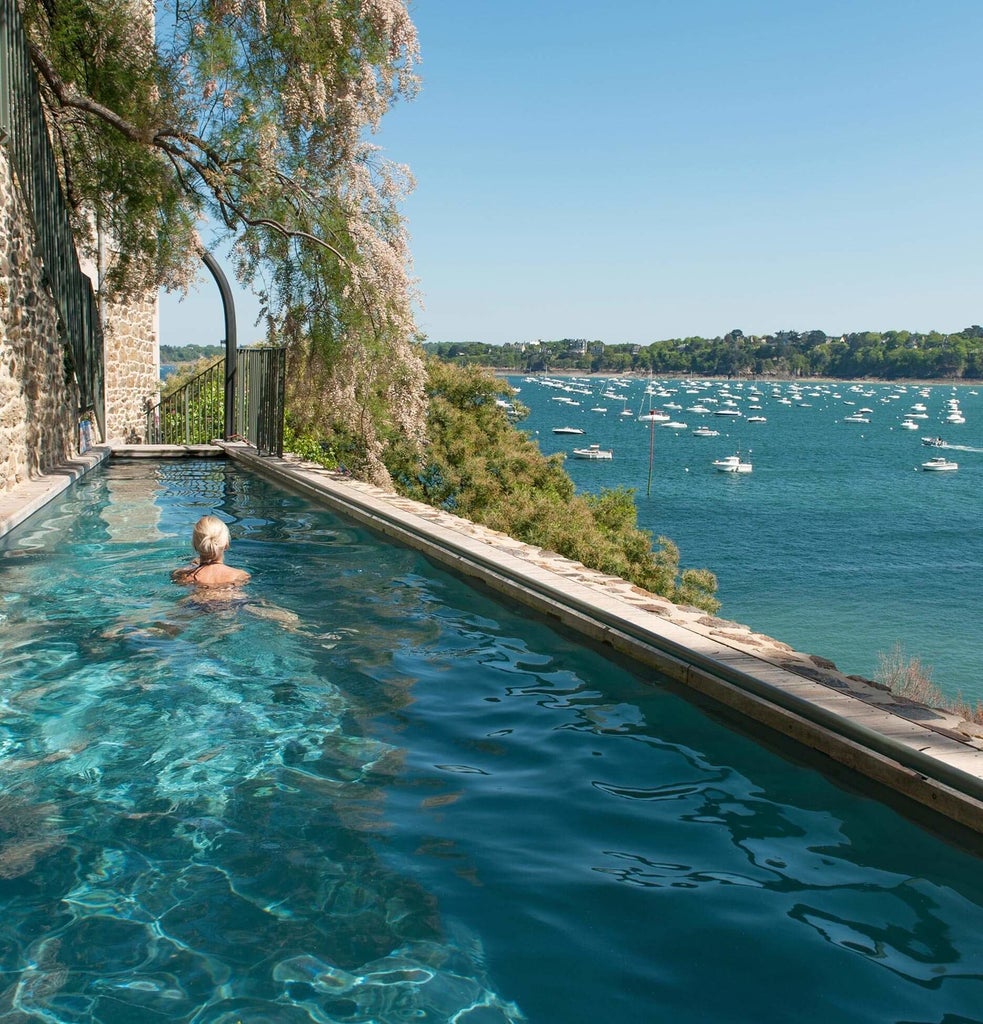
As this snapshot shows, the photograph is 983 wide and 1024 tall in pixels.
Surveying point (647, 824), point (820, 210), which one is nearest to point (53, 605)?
point (647, 824)

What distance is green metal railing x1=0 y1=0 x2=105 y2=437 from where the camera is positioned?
1007 cm

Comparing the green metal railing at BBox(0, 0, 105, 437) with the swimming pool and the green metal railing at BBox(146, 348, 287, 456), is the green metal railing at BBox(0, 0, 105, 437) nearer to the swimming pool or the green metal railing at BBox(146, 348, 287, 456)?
the green metal railing at BBox(146, 348, 287, 456)

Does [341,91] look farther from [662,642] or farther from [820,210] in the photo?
[820,210]

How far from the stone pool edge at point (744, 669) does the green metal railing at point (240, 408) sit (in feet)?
19.0

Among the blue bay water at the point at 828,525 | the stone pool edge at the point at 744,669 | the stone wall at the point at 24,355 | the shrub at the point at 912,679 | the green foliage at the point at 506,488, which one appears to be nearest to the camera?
the stone pool edge at the point at 744,669

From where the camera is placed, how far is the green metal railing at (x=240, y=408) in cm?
1520

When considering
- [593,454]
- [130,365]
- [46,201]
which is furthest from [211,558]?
[593,454]

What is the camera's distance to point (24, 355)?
1101 centimetres

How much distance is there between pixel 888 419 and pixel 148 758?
144878mm

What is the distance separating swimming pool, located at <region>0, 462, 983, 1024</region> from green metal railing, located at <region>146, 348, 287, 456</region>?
908 cm

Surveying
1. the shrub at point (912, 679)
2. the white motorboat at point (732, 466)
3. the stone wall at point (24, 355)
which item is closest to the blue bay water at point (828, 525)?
the white motorboat at point (732, 466)

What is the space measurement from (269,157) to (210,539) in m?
7.72

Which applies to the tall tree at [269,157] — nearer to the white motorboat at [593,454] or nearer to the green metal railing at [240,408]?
the green metal railing at [240,408]

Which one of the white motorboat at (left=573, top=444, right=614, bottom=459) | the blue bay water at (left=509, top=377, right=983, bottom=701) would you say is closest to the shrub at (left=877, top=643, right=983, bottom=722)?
the blue bay water at (left=509, top=377, right=983, bottom=701)
